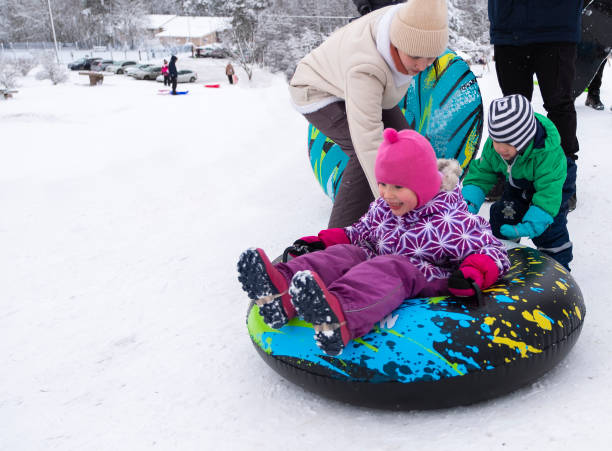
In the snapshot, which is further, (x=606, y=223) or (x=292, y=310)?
(x=606, y=223)

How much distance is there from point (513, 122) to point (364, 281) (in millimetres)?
1181

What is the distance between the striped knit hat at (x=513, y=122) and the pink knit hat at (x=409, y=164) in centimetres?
60

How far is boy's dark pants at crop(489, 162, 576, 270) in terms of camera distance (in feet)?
8.74

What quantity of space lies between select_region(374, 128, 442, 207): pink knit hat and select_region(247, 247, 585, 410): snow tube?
0.43 m

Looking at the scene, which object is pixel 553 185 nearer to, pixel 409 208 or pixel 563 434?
pixel 409 208

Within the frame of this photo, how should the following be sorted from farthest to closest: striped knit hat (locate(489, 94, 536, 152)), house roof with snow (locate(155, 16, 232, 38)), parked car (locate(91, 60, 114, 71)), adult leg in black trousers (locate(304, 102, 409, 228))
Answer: house roof with snow (locate(155, 16, 232, 38)) < parked car (locate(91, 60, 114, 71)) < adult leg in black trousers (locate(304, 102, 409, 228)) < striped knit hat (locate(489, 94, 536, 152))

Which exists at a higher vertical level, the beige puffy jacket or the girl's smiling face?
the beige puffy jacket

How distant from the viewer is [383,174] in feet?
6.92

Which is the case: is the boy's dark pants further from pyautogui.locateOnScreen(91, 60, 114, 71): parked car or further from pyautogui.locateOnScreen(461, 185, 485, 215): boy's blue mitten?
pyautogui.locateOnScreen(91, 60, 114, 71): parked car

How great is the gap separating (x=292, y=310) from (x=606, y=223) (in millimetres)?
2527

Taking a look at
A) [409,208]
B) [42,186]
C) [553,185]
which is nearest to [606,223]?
[553,185]

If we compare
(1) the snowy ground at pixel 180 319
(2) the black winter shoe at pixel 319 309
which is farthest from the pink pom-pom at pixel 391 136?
(1) the snowy ground at pixel 180 319

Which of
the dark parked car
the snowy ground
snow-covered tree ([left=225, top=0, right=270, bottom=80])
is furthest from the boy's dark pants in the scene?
the dark parked car

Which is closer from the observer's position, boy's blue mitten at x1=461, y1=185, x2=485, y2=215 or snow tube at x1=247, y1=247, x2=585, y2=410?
snow tube at x1=247, y1=247, x2=585, y2=410
